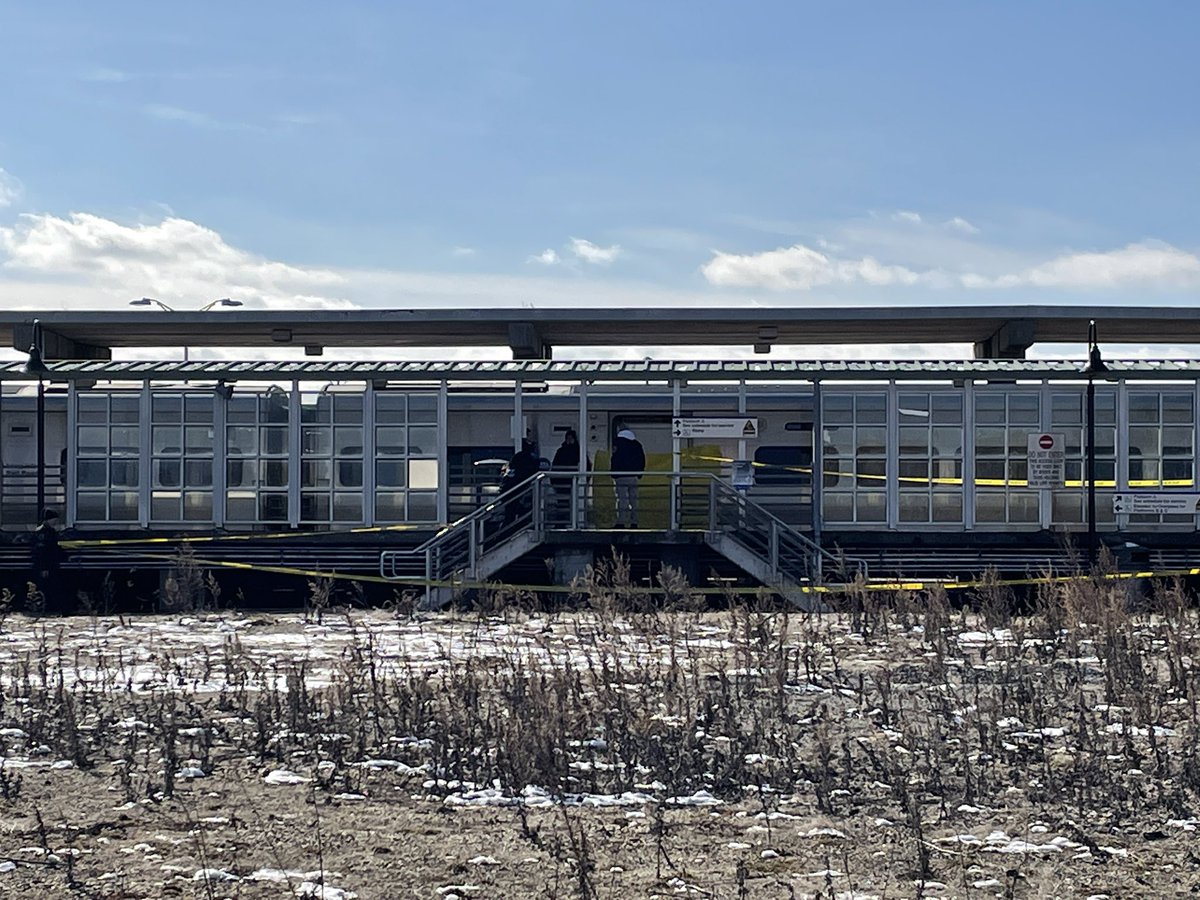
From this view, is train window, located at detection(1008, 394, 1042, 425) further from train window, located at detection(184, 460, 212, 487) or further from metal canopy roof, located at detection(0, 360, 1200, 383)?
train window, located at detection(184, 460, 212, 487)

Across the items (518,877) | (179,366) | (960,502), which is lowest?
(518,877)

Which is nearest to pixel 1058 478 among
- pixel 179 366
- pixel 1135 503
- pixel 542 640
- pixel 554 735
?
pixel 1135 503

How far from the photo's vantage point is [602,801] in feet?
26.0

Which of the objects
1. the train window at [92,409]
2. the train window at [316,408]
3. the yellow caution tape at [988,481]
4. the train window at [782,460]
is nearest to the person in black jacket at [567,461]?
the yellow caution tape at [988,481]

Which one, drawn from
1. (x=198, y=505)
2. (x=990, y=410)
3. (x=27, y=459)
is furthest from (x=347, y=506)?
(x=990, y=410)

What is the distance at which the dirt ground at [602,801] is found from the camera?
6.68m

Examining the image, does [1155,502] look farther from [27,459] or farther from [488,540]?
[27,459]

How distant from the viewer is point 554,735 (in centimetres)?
887

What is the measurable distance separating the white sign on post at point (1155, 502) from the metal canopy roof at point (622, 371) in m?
1.86

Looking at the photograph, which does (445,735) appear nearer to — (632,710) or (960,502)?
(632,710)

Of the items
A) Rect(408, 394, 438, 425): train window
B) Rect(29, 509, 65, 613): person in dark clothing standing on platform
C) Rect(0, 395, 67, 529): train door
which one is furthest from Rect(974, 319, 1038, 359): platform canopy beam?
Rect(29, 509, 65, 613): person in dark clothing standing on platform

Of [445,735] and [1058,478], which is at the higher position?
[1058,478]

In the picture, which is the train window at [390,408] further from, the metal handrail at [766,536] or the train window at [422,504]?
the metal handrail at [766,536]

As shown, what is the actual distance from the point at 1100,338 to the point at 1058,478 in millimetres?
16184
